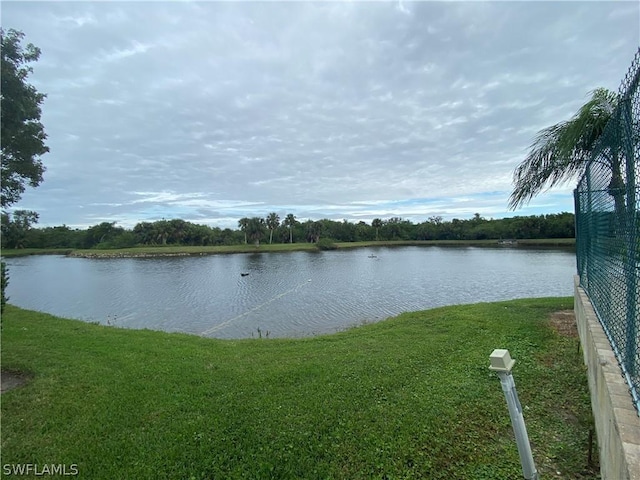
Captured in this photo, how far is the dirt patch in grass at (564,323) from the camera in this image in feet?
20.5

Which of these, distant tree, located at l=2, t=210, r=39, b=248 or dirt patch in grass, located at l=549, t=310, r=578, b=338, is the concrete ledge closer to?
dirt patch in grass, located at l=549, t=310, r=578, b=338

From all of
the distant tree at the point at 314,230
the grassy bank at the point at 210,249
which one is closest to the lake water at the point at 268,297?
the grassy bank at the point at 210,249

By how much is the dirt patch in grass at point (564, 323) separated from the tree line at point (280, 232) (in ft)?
235

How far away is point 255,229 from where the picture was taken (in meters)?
78.3

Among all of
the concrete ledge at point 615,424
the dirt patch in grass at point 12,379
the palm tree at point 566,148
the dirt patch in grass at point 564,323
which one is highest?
the palm tree at point 566,148

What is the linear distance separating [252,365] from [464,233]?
88.3m

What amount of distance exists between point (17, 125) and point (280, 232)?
81549 mm

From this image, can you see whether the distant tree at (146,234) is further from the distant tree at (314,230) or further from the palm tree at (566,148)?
the palm tree at (566,148)

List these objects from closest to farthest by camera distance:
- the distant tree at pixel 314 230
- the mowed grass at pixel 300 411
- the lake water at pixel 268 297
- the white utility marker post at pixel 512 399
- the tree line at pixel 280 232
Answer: the white utility marker post at pixel 512 399 < the mowed grass at pixel 300 411 < the lake water at pixel 268 297 < the tree line at pixel 280 232 < the distant tree at pixel 314 230

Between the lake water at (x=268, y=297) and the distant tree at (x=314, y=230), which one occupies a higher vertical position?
the distant tree at (x=314, y=230)

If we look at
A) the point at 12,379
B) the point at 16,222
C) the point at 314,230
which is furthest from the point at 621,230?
the point at 314,230

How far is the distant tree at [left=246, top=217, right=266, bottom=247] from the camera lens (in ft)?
254

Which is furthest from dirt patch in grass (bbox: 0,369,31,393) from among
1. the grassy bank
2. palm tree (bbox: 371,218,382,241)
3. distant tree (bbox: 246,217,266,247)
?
palm tree (bbox: 371,218,382,241)

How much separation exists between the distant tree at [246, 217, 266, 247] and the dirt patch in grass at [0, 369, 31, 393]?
73.2m
